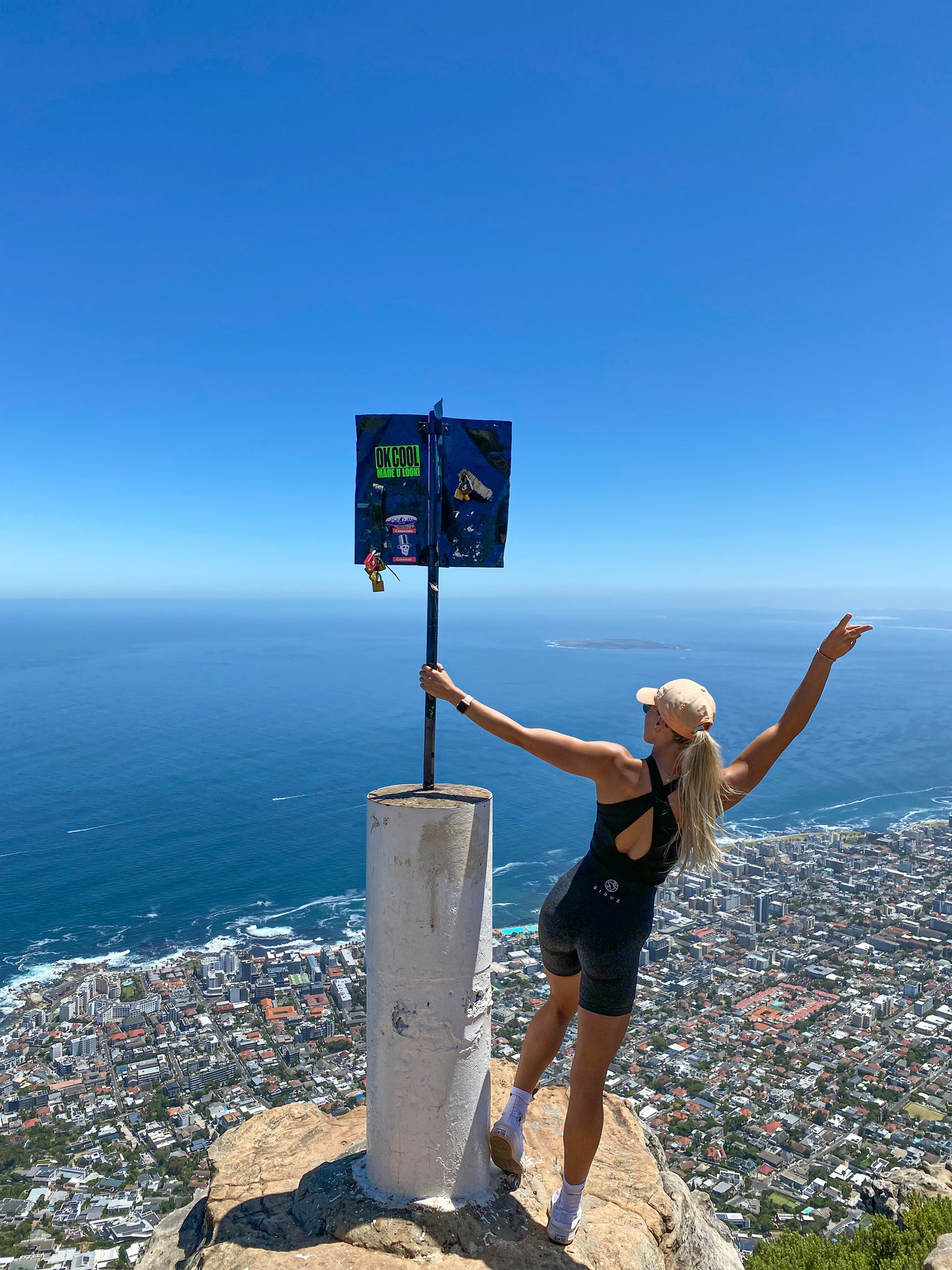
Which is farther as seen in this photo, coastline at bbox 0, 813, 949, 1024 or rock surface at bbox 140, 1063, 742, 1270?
coastline at bbox 0, 813, 949, 1024

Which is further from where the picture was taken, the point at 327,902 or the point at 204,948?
the point at 327,902

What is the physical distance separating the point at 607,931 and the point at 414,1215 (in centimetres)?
184

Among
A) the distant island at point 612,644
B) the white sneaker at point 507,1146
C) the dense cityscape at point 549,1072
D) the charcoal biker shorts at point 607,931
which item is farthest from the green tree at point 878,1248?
the distant island at point 612,644

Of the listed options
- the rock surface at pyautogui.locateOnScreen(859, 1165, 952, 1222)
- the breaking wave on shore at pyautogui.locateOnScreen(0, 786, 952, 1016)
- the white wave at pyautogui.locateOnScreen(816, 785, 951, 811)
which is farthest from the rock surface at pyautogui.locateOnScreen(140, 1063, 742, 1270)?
the white wave at pyautogui.locateOnScreen(816, 785, 951, 811)

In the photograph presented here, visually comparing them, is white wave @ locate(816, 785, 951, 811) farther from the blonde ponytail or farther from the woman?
the blonde ponytail

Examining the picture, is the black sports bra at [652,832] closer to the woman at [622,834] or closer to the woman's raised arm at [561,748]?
the woman at [622,834]

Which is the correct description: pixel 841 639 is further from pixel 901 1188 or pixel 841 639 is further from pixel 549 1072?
pixel 549 1072

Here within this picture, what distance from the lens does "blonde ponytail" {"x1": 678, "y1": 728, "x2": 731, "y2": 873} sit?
3.16 meters

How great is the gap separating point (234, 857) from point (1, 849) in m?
9.30

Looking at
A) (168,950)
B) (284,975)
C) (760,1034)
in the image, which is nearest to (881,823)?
(760,1034)

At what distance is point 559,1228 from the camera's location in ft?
11.9

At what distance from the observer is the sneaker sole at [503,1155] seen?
155 inches

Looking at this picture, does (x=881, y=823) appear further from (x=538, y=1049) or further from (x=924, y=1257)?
A: (x=538, y=1049)

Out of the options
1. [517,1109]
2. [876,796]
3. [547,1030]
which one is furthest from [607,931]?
[876,796]
